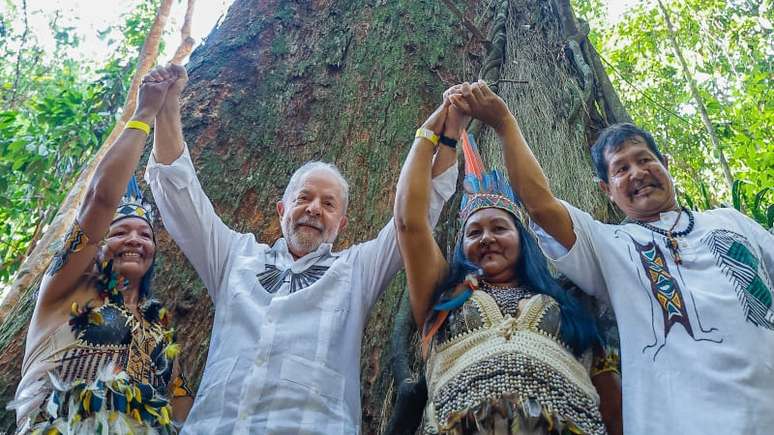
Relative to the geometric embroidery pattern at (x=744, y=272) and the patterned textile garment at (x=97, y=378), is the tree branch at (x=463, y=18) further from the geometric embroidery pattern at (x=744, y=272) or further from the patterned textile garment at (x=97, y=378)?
the patterned textile garment at (x=97, y=378)

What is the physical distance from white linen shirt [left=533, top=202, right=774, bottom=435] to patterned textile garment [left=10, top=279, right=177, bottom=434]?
4.00 feet

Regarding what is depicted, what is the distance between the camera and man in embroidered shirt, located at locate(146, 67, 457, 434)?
156 cm

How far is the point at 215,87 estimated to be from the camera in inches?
129

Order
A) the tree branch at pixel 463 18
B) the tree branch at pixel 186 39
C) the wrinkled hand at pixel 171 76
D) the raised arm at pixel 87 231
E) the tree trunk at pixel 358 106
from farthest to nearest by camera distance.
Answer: the tree branch at pixel 186 39 < the tree branch at pixel 463 18 < the tree trunk at pixel 358 106 < the wrinkled hand at pixel 171 76 < the raised arm at pixel 87 231

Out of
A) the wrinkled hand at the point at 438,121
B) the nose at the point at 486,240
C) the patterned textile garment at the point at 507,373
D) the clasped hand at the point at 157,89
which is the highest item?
the clasped hand at the point at 157,89

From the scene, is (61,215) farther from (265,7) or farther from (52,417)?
(52,417)

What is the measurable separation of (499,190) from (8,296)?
301 cm

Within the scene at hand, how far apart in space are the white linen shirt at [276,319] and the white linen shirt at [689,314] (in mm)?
555

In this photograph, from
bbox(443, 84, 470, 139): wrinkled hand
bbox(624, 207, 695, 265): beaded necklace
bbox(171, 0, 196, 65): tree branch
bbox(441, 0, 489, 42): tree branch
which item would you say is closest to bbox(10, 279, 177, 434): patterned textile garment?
bbox(443, 84, 470, 139): wrinkled hand

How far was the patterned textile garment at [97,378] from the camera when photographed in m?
1.50

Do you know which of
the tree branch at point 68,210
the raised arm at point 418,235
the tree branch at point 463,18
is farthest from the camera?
the tree branch at point 68,210

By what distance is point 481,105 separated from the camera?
1.98 meters

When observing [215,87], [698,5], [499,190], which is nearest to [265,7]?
[215,87]

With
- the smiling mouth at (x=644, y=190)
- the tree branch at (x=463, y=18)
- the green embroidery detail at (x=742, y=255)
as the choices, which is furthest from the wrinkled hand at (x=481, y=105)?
the tree branch at (x=463, y=18)
